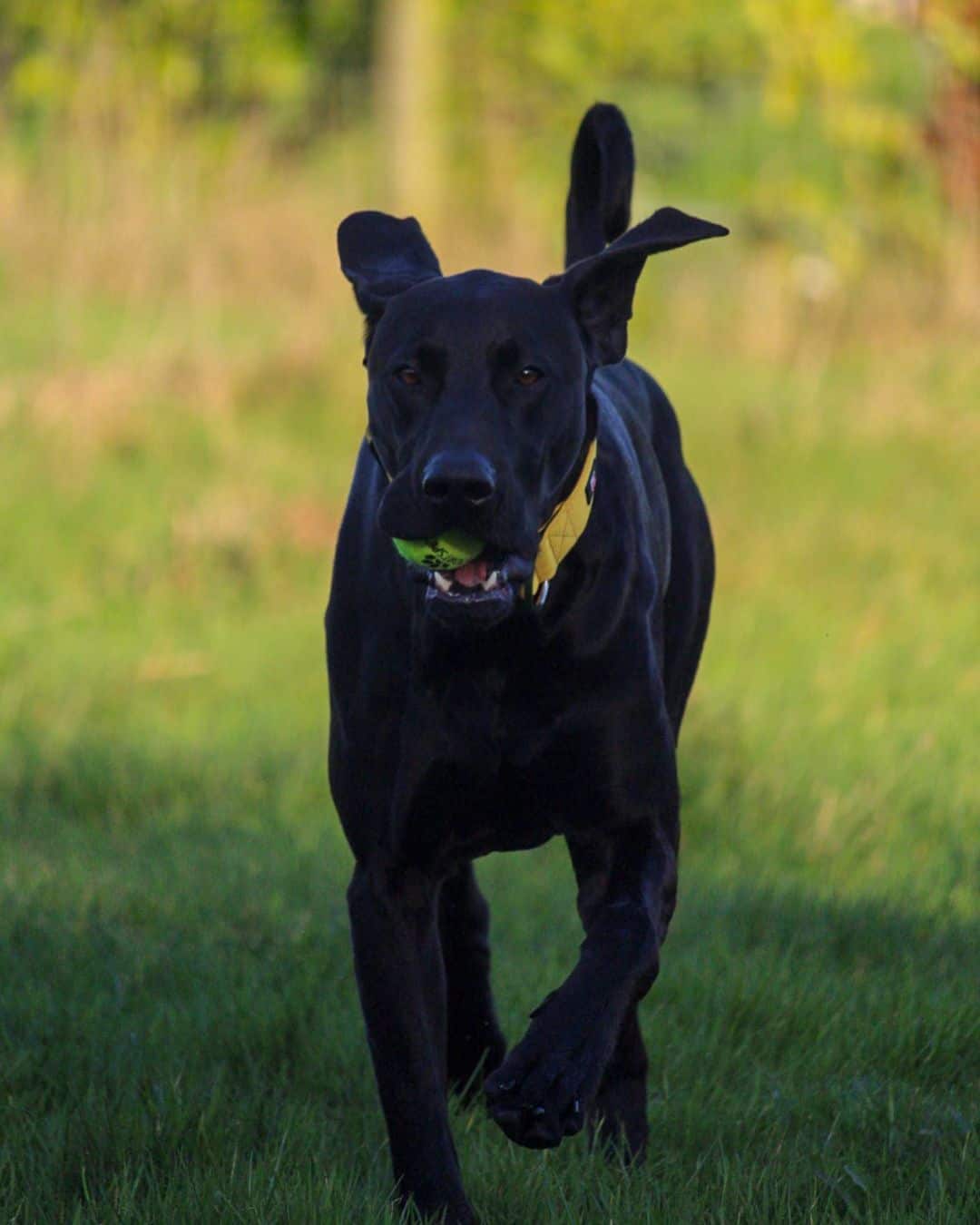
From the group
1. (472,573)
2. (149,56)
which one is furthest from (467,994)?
(149,56)

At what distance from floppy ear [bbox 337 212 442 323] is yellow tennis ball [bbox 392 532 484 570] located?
57cm

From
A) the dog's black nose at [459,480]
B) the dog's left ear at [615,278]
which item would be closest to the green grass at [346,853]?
the dog's black nose at [459,480]

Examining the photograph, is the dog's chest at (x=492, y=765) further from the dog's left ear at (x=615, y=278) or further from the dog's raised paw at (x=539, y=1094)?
the dog's left ear at (x=615, y=278)

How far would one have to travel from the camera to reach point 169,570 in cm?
891

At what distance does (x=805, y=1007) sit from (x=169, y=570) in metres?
5.01

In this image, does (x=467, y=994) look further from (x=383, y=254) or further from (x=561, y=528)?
(x=383, y=254)

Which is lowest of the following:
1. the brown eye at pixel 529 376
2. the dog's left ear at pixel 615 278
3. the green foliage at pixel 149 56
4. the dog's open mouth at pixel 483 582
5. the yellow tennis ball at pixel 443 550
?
the dog's open mouth at pixel 483 582

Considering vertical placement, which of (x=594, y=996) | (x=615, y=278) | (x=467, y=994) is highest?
(x=615, y=278)

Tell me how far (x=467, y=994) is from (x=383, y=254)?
55.6 inches

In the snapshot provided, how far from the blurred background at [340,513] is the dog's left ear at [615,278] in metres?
1.38

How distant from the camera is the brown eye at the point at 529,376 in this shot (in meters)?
3.31

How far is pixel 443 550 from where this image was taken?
3.16m

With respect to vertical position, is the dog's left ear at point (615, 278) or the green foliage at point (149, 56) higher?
the green foliage at point (149, 56)

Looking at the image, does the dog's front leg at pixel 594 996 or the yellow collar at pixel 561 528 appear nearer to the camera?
the dog's front leg at pixel 594 996
